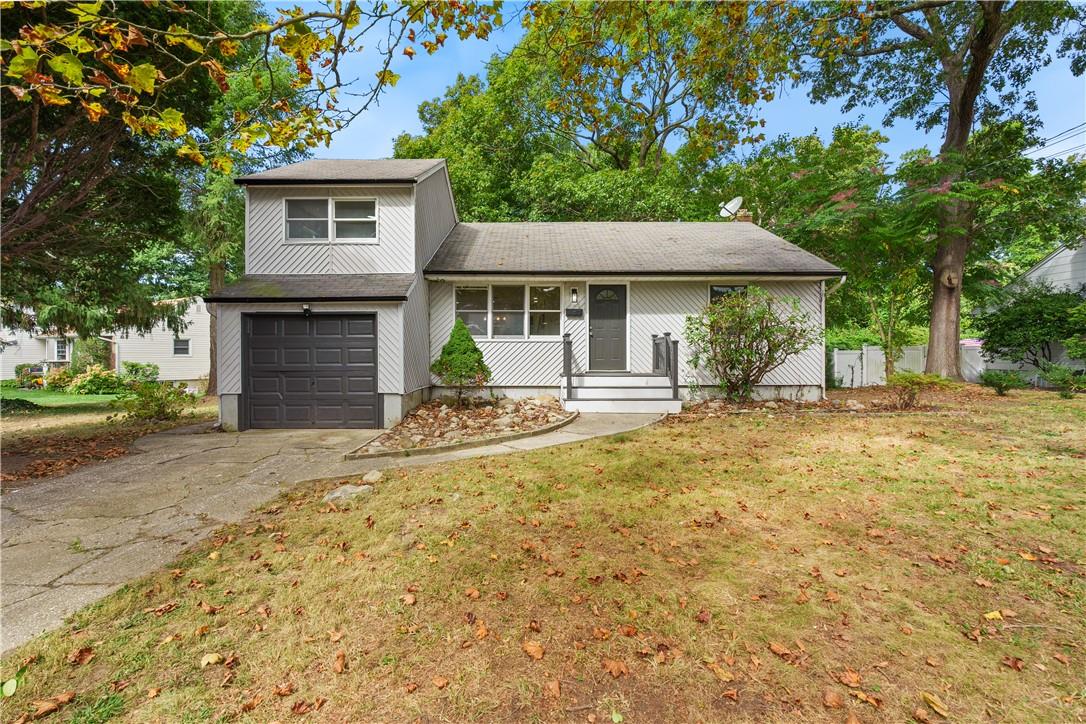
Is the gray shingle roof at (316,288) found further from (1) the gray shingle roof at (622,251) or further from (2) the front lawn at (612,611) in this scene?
(2) the front lawn at (612,611)

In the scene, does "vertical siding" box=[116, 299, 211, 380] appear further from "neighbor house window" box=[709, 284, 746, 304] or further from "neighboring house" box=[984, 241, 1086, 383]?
"neighboring house" box=[984, 241, 1086, 383]

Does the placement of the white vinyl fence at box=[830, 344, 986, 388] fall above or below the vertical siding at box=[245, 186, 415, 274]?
below

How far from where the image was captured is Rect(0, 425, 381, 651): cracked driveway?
277 centimetres

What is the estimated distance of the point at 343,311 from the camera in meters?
8.30

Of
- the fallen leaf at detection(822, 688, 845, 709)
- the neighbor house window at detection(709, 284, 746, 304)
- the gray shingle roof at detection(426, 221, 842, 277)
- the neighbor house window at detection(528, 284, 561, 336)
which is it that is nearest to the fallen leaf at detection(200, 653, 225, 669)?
the fallen leaf at detection(822, 688, 845, 709)

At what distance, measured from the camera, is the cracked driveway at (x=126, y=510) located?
277 cm

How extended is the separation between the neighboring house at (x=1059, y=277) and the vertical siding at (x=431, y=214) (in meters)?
18.8

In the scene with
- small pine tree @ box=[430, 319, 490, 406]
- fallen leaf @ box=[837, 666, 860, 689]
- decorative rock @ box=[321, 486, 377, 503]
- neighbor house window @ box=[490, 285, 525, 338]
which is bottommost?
fallen leaf @ box=[837, 666, 860, 689]

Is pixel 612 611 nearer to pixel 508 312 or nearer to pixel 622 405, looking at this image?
pixel 622 405

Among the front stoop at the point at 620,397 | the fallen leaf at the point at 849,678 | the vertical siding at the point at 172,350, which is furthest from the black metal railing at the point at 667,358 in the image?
the vertical siding at the point at 172,350

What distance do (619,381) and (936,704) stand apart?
791 centimetres

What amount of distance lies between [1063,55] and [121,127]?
24131mm

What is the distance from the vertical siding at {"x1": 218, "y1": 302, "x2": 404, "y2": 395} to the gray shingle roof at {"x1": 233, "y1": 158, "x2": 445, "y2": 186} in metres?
2.69

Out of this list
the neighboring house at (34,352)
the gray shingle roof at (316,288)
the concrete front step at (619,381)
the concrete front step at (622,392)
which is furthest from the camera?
the neighboring house at (34,352)
